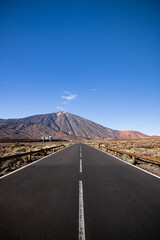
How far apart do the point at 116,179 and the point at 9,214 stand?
4.52m

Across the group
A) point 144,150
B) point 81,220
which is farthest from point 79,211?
point 144,150

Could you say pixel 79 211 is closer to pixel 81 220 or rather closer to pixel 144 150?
pixel 81 220

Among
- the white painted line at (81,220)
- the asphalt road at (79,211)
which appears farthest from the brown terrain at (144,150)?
the white painted line at (81,220)

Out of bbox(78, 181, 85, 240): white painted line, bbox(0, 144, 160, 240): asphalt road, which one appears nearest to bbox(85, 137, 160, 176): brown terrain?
bbox(0, 144, 160, 240): asphalt road

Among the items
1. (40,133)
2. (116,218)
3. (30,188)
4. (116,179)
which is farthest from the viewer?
(40,133)

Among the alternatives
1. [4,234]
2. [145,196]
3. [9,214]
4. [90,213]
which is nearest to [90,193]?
[90,213]

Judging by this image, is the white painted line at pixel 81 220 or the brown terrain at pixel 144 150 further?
the brown terrain at pixel 144 150

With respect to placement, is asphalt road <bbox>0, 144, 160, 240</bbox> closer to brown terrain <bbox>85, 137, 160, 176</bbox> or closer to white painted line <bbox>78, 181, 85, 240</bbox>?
white painted line <bbox>78, 181, 85, 240</bbox>

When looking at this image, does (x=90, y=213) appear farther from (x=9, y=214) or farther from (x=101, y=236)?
(x=9, y=214)

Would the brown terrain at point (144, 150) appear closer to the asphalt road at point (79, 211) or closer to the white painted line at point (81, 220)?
the asphalt road at point (79, 211)

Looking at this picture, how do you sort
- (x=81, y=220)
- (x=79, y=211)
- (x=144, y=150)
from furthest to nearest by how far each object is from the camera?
(x=144, y=150), (x=79, y=211), (x=81, y=220)

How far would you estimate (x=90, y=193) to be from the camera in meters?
4.53

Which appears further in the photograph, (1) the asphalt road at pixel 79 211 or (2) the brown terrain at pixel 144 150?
(2) the brown terrain at pixel 144 150

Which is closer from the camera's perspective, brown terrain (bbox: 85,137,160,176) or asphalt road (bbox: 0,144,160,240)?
asphalt road (bbox: 0,144,160,240)
